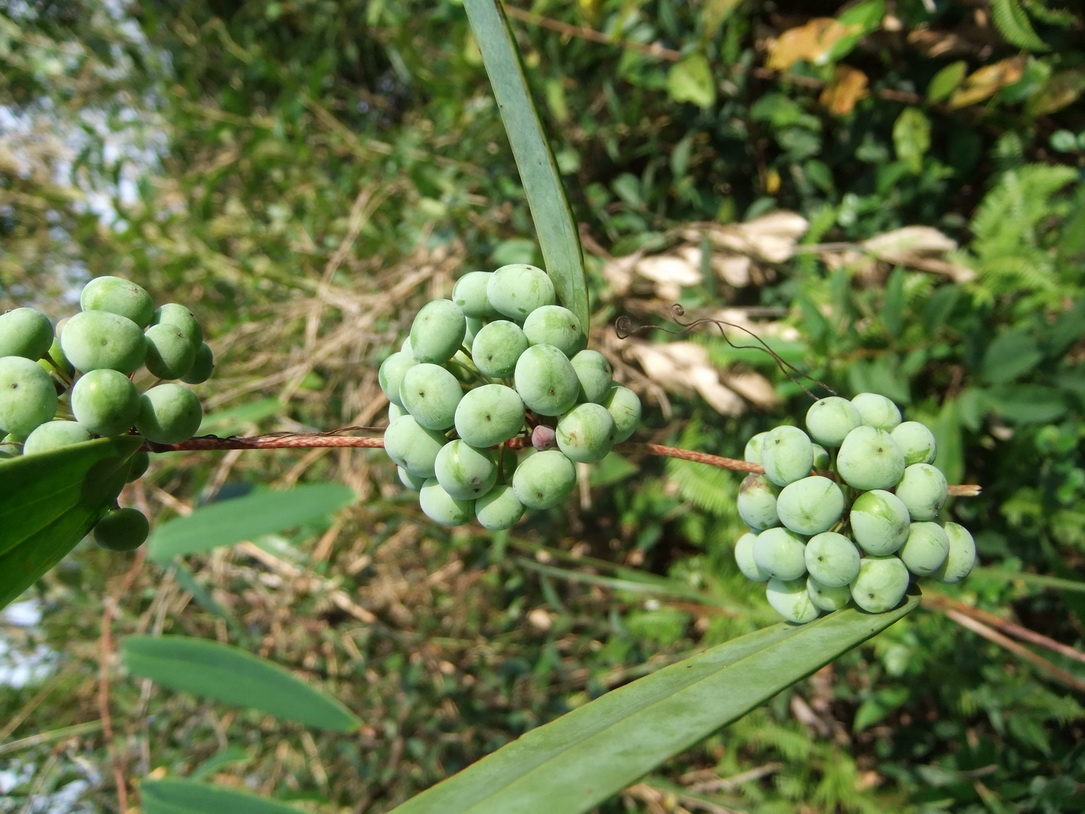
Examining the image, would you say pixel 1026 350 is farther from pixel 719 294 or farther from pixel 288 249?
pixel 288 249

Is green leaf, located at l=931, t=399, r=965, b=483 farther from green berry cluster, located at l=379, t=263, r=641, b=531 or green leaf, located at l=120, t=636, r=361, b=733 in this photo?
green leaf, located at l=120, t=636, r=361, b=733

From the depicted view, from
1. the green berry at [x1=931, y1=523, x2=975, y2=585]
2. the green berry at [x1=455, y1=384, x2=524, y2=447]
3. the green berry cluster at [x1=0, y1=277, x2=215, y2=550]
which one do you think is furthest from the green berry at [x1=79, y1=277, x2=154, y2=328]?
the green berry at [x1=931, y1=523, x2=975, y2=585]

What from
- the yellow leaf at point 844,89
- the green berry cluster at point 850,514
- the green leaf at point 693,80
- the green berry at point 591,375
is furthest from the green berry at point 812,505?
the yellow leaf at point 844,89

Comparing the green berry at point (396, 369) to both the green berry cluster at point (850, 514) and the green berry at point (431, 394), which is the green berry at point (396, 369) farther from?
the green berry cluster at point (850, 514)

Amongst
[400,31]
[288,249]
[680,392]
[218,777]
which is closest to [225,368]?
[288,249]

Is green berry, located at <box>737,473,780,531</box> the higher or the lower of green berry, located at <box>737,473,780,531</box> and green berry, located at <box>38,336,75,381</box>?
the lower

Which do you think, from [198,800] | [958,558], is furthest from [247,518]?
[958,558]
